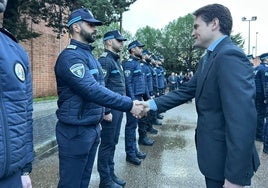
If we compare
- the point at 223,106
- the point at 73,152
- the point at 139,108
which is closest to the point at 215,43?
the point at 223,106

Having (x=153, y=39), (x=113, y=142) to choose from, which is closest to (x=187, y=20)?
(x=153, y=39)

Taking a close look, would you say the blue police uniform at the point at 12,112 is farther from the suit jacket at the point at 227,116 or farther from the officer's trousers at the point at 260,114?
the officer's trousers at the point at 260,114

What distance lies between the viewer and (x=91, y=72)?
3824 millimetres

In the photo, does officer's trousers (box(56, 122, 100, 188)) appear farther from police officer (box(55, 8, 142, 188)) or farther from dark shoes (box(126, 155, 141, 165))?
dark shoes (box(126, 155, 141, 165))

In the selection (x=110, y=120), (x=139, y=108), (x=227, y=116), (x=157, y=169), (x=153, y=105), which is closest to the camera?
(x=227, y=116)

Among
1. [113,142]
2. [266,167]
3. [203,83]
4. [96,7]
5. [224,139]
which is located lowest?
[266,167]

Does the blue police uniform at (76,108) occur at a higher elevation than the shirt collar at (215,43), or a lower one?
lower

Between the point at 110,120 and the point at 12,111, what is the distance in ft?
9.41

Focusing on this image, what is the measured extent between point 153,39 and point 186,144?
48486 millimetres

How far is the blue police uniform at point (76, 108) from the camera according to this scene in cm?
358

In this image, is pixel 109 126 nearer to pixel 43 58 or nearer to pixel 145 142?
pixel 145 142

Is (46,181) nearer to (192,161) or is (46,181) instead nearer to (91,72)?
(91,72)

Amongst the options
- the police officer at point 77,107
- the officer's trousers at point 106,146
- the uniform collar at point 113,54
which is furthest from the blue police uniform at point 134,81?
the police officer at point 77,107

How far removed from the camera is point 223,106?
2.47 m
